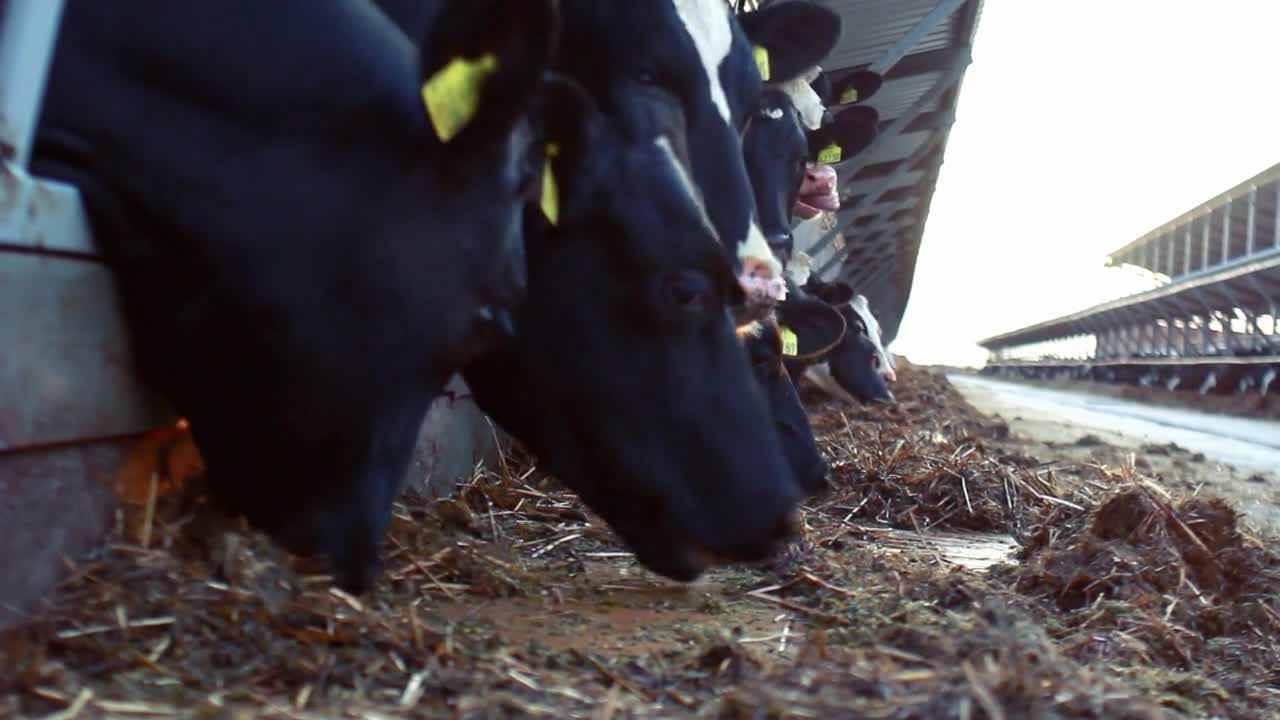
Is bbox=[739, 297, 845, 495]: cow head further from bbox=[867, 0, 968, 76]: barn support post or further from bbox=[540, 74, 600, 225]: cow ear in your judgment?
bbox=[867, 0, 968, 76]: barn support post

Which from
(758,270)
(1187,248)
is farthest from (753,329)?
(1187,248)

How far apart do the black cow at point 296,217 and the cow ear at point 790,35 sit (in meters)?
3.53

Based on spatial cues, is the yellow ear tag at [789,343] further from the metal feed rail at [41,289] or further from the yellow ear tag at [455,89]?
the metal feed rail at [41,289]

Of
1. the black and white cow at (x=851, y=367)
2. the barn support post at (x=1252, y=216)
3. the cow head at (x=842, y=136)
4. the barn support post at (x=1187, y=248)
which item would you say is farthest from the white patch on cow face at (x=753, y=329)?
the barn support post at (x=1187, y=248)

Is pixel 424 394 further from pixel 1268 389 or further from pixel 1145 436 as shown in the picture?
pixel 1268 389

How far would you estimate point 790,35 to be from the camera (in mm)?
5906

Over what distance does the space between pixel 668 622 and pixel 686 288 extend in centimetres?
91

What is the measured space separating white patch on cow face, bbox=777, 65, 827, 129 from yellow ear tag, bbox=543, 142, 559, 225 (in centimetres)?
392

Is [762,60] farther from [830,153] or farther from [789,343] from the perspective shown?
[830,153]

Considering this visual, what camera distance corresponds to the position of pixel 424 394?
2451 millimetres

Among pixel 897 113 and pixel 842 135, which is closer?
pixel 842 135

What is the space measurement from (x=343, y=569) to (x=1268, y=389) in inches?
714

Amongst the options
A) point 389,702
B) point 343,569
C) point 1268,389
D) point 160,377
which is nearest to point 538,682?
point 389,702

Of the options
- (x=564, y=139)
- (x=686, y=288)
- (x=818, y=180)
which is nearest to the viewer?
(x=564, y=139)
